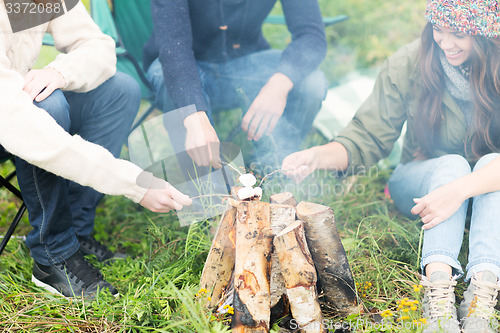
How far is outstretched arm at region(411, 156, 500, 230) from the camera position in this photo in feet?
5.75

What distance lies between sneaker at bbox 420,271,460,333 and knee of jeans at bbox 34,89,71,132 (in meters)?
1.57

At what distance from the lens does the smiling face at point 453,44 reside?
180cm

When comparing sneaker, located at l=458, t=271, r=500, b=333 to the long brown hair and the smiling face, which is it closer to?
the long brown hair

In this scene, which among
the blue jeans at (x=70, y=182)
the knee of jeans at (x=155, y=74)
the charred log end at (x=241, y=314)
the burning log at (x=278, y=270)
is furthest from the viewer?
the knee of jeans at (x=155, y=74)

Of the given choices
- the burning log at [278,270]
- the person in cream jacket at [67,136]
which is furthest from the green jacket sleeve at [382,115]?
the person in cream jacket at [67,136]

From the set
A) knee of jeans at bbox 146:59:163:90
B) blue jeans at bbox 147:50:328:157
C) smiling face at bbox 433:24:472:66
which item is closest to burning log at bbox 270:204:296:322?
blue jeans at bbox 147:50:328:157

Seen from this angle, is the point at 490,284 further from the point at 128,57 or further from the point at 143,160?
the point at 128,57

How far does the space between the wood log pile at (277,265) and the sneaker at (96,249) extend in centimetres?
73

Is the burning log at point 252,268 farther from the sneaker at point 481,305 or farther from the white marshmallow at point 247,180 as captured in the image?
the sneaker at point 481,305

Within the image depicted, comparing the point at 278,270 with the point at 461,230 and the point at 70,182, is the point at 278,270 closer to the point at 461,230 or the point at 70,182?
the point at 461,230

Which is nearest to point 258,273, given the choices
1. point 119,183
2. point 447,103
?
point 119,183

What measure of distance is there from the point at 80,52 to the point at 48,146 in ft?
1.92

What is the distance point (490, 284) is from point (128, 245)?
1.68 meters

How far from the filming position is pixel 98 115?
2070mm
